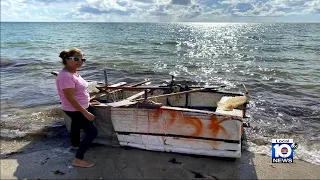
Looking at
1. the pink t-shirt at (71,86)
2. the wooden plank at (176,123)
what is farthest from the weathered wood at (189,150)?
the pink t-shirt at (71,86)

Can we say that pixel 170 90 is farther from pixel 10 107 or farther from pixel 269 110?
pixel 10 107

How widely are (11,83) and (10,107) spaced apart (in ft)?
15.2

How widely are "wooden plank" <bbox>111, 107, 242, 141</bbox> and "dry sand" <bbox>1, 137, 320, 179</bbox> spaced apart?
20.2 inches

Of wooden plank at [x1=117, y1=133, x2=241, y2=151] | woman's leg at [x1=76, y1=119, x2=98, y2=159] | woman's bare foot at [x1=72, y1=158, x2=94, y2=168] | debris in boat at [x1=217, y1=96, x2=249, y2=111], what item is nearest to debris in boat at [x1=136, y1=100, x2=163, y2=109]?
wooden plank at [x1=117, y1=133, x2=241, y2=151]

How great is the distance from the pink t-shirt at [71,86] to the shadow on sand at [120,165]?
117cm

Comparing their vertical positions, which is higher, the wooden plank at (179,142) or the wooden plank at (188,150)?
the wooden plank at (179,142)

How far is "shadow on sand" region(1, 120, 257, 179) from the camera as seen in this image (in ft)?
16.0

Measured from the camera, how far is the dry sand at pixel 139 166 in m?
4.90

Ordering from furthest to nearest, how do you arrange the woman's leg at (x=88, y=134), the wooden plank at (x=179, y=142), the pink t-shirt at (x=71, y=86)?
the wooden plank at (x=179, y=142), the woman's leg at (x=88, y=134), the pink t-shirt at (x=71, y=86)

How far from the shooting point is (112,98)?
7289mm

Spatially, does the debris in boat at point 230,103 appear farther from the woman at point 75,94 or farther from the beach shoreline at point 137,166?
the woman at point 75,94

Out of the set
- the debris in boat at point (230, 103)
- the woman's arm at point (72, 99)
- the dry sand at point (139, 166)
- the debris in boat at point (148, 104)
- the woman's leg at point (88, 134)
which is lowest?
the dry sand at point (139, 166)

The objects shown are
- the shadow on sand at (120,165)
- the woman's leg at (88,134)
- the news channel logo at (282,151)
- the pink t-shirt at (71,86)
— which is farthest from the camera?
the news channel logo at (282,151)

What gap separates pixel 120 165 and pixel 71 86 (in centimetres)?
174
